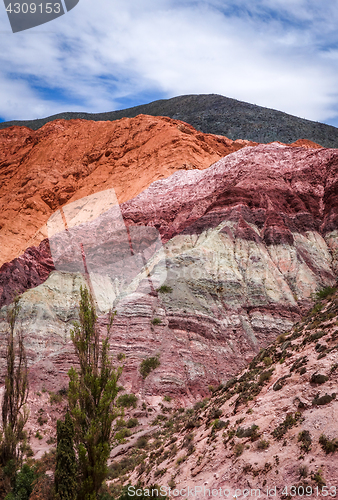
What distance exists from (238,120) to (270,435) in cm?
9423

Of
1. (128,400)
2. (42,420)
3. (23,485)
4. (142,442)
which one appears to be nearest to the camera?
(23,485)

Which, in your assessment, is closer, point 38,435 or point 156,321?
point 38,435

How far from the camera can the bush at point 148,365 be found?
29969 millimetres

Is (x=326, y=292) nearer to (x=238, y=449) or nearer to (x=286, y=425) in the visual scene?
(x=286, y=425)

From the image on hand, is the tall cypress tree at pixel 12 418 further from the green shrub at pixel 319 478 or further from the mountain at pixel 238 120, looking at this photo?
the mountain at pixel 238 120

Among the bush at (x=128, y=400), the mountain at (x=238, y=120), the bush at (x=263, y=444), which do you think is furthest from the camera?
the mountain at (x=238, y=120)

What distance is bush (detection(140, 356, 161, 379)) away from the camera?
98.3 ft

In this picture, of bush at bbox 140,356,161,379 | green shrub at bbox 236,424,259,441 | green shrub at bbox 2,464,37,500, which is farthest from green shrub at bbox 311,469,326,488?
bush at bbox 140,356,161,379

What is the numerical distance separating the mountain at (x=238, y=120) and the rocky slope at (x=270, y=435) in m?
79.9

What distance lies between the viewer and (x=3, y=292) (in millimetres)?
48594

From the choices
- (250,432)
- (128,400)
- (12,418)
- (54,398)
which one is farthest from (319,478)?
(54,398)

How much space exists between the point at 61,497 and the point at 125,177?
190 feet

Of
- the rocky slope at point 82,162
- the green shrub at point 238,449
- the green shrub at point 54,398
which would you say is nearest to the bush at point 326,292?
the green shrub at point 238,449

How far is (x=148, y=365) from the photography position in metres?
30.3
